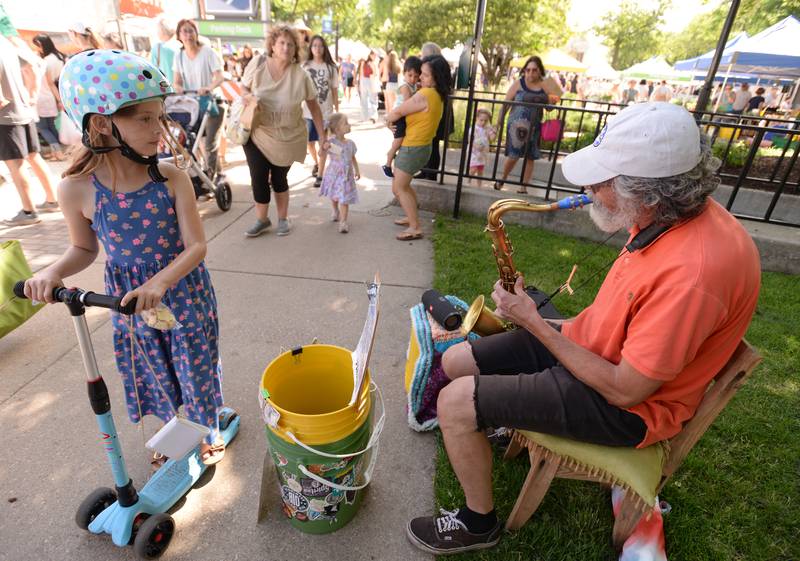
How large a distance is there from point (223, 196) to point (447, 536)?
501 centimetres

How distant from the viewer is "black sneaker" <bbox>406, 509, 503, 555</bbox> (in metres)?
1.97

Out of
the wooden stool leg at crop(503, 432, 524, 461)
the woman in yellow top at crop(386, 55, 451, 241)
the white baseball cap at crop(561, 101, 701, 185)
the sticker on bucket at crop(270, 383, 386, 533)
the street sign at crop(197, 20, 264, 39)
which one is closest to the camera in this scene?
the white baseball cap at crop(561, 101, 701, 185)

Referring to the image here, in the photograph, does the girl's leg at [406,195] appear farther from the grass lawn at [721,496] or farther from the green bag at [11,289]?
the green bag at [11,289]

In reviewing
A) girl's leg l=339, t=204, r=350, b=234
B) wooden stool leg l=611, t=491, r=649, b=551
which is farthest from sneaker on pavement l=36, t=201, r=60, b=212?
wooden stool leg l=611, t=491, r=649, b=551

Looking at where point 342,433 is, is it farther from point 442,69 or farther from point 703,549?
point 442,69

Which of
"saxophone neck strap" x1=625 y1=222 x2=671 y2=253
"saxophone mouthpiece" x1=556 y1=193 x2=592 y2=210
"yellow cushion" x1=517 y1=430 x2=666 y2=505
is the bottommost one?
"yellow cushion" x1=517 y1=430 x2=666 y2=505

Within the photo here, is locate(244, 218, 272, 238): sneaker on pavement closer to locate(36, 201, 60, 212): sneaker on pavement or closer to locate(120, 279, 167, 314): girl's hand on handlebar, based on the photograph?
locate(36, 201, 60, 212): sneaker on pavement

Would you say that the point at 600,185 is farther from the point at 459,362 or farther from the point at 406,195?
the point at 406,195

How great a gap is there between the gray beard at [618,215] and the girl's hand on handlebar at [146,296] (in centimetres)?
172

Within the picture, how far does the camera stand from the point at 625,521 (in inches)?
76.6

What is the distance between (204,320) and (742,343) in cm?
230

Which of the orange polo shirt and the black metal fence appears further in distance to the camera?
the black metal fence

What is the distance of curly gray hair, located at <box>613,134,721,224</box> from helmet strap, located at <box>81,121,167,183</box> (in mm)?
1839

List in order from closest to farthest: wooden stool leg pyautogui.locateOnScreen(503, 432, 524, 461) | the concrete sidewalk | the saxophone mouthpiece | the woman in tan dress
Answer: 1. the concrete sidewalk
2. the saxophone mouthpiece
3. wooden stool leg pyautogui.locateOnScreen(503, 432, 524, 461)
4. the woman in tan dress
